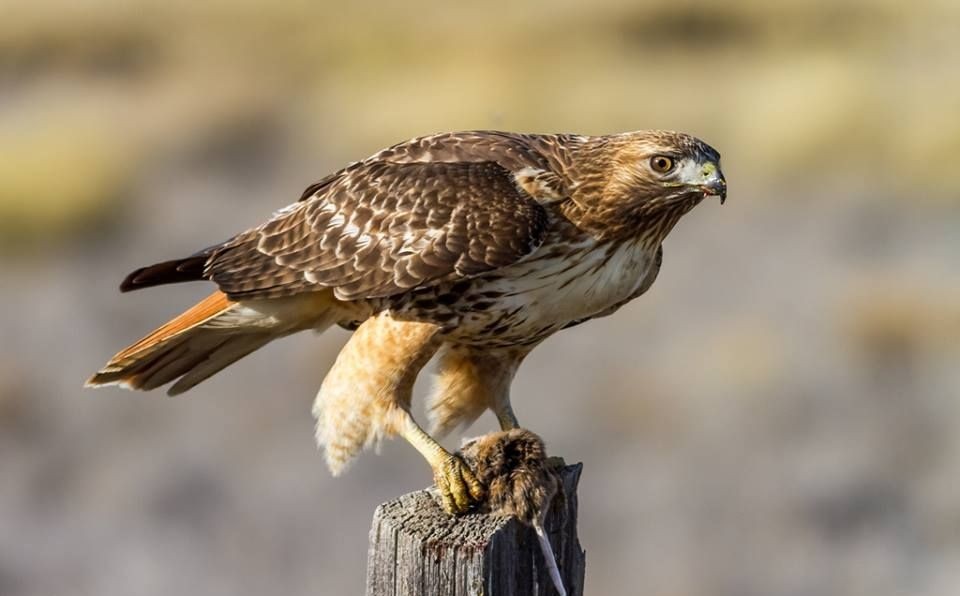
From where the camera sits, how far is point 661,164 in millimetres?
6020

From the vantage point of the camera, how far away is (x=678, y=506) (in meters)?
10.6

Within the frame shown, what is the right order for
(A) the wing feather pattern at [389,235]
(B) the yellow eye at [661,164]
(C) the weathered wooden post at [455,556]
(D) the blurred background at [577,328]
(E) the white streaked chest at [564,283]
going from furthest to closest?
(D) the blurred background at [577,328] < (B) the yellow eye at [661,164] < (E) the white streaked chest at [564,283] < (A) the wing feather pattern at [389,235] < (C) the weathered wooden post at [455,556]

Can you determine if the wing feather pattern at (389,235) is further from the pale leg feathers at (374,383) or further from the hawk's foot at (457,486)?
the hawk's foot at (457,486)

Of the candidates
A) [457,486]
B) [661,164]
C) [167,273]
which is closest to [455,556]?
[457,486]

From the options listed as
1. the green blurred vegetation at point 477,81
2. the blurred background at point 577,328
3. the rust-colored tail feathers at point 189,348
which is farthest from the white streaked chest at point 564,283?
the green blurred vegetation at point 477,81

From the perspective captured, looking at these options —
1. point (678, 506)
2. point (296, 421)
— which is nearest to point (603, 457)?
point (678, 506)

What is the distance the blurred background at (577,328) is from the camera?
10.3 m

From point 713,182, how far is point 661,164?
9.3 inches

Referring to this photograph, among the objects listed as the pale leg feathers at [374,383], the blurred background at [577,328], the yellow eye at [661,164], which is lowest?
the pale leg feathers at [374,383]

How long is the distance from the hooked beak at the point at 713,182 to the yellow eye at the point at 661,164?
0.14 metres

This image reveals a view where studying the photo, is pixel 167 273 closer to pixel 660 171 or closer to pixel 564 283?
pixel 564 283

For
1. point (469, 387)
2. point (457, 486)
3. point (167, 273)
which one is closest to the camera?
point (457, 486)

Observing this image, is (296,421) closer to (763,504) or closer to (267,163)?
(763,504)

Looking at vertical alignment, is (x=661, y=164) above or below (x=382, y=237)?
above
